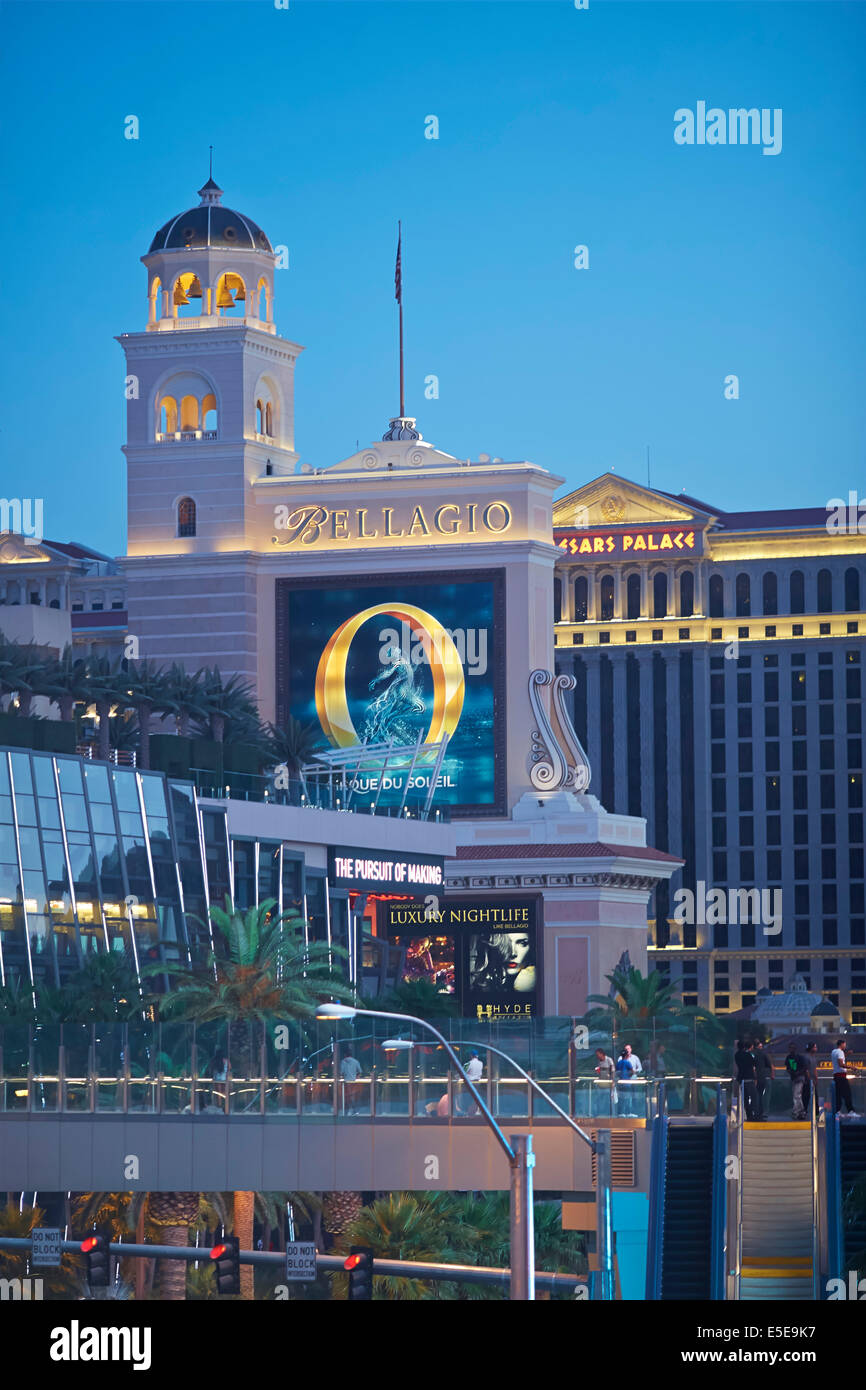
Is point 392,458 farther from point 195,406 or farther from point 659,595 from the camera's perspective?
point 659,595

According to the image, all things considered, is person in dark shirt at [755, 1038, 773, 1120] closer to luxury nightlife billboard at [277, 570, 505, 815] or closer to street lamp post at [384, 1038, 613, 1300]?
street lamp post at [384, 1038, 613, 1300]

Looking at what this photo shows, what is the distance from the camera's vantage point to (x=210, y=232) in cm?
11438

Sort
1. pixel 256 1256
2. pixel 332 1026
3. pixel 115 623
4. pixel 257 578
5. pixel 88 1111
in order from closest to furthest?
pixel 256 1256 < pixel 88 1111 < pixel 332 1026 < pixel 257 578 < pixel 115 623

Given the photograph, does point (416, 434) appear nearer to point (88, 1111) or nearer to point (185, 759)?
point (185, 759)

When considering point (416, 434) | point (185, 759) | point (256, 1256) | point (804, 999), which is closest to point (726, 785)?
point (804, 999)

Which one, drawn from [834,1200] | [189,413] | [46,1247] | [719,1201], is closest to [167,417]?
[189,413]

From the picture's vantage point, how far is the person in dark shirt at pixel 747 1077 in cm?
4553

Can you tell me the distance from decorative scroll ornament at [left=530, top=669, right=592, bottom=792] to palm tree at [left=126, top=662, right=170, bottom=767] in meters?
21.2

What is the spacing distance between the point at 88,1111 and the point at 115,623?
116 meters

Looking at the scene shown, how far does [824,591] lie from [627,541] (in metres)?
13.2

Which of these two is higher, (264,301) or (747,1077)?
(264,301)

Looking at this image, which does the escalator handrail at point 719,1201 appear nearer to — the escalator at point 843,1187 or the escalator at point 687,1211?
the escalator at point 687,1211

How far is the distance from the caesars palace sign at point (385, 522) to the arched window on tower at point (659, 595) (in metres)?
60.8

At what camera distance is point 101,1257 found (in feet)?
133
